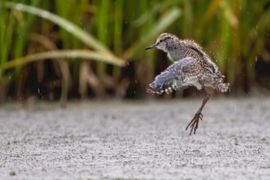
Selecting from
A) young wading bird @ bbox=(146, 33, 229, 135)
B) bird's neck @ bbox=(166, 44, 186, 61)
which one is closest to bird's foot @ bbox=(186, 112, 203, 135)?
young wading bird @ bbox=(146, 33, 229, 135)

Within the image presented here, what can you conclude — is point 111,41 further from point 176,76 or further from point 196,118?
point 176,76

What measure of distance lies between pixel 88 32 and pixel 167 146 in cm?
249

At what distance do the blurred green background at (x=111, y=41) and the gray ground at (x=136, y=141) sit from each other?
7.8 inches

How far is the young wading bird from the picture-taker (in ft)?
13.2

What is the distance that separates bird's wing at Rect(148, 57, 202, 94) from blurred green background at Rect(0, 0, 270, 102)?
2.08 metres

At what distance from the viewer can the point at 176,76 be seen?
4.07 metres

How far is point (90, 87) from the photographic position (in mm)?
6832

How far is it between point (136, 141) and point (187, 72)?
676 mm

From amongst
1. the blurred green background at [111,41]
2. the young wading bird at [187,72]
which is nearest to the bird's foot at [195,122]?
the young wading bird at [187,72]

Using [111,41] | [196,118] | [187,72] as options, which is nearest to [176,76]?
[187,72]

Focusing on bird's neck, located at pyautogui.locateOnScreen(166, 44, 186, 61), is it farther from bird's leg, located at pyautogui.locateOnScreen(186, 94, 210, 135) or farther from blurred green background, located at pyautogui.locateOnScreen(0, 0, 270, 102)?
blurred green background, located at pyautogui.locateOnScreen(0, 0, 270, 102)

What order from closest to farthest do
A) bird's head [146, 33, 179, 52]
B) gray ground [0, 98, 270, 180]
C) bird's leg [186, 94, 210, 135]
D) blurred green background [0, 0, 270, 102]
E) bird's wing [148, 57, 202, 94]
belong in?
gray ground [0, 98, 270, 180]
bird's wing [148, 57, 202, 94]
bird's leg [186, 94, 210, 135]
bird's head [146, 33, 179, 52]
blurred green background [0, 0, 270, 102]

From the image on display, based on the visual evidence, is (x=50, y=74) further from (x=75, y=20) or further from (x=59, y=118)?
(x=59, y=118)

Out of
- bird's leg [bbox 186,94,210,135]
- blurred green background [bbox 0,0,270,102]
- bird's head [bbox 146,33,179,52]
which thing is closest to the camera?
bird's leg [bbox 186,94,210,135]
